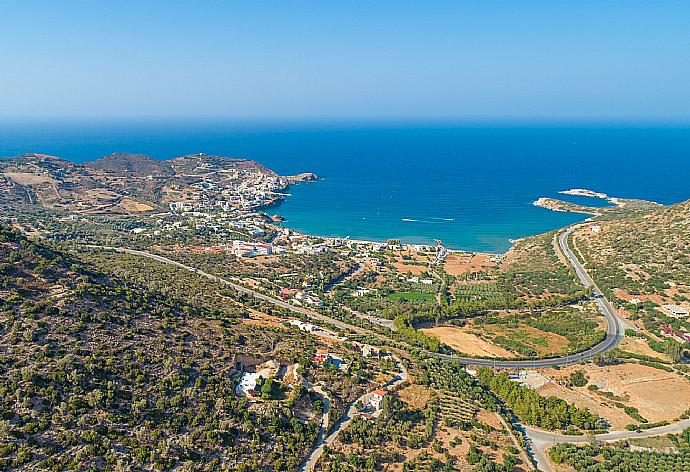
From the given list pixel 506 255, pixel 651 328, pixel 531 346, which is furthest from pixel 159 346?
pixel 506 255

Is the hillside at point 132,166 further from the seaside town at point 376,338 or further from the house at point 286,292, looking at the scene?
the house at point 286,292

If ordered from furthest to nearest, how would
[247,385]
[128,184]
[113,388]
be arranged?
1. [128,184]
2. [247,385]
3. [113,388]

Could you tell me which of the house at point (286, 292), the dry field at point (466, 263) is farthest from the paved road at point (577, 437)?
the dry field at point (466, 263)

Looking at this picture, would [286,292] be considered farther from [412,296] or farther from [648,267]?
[648,267]

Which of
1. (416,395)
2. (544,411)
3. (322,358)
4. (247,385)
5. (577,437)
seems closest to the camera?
(247,385)

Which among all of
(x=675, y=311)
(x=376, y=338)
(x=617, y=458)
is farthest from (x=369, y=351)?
(x=675, y=311)

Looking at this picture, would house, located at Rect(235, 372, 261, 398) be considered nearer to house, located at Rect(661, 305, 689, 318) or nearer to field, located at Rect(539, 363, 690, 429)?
field, located at Rect(539, 363, 690, 429)
